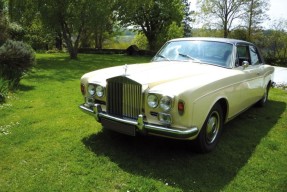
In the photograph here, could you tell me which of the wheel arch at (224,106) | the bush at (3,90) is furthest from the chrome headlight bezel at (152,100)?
the bush at (3,90)

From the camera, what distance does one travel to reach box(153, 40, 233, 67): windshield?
5336mm

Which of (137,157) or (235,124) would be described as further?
(235,124)

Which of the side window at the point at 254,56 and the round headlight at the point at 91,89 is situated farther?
the side window at the point at 254,56

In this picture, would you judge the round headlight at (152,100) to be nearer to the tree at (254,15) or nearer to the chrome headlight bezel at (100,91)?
the chrome headlight bezel at (100,91)

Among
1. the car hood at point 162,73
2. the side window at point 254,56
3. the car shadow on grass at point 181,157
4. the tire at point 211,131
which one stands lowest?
the car shadow on grass at point 181,157

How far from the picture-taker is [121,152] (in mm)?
4445

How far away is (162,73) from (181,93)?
88cm

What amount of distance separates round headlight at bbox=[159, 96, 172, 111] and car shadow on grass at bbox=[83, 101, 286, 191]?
0.86 meters

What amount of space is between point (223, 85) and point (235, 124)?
179 cm

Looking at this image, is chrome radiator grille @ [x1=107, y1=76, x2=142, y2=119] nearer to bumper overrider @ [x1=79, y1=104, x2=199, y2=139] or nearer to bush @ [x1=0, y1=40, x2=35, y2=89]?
bumper overrider @ [x1=79, y1=104, x2=199, y2=139]

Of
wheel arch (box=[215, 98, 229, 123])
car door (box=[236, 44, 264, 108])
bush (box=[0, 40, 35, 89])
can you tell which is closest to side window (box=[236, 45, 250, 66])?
car door (box=[236, 44, 264, 108])

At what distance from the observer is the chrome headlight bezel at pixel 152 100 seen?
152 inches

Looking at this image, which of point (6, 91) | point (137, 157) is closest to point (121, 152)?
point (137, 157)

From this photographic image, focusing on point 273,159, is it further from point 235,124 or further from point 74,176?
point 74,176
